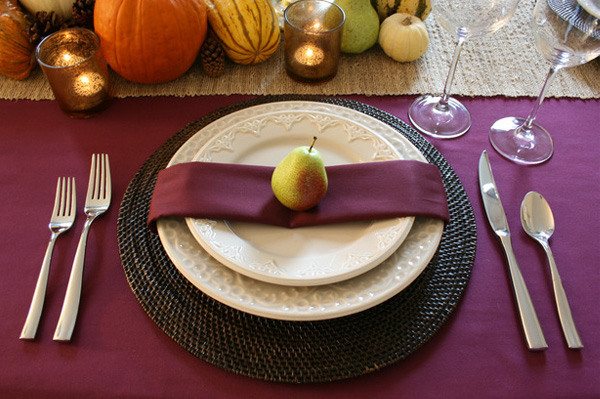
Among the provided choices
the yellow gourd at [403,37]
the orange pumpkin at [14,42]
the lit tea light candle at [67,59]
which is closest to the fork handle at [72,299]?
the lit tea light candle at [67,59]

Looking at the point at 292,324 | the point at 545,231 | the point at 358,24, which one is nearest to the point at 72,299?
the point at 292,324

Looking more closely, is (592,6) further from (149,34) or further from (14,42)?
(14,42)

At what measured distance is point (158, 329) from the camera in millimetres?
633

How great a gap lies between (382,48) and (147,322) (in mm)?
843

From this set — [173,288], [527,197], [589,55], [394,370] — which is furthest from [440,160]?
[173,288]

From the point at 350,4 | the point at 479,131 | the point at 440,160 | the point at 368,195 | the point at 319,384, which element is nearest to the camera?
the point at 319,384

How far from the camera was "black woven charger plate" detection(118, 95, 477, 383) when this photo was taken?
580 mm

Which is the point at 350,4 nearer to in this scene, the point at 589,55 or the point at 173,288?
the point at 589,55

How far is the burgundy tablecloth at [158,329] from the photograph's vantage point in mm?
586

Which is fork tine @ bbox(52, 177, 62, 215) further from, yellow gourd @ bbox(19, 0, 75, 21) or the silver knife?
the silver knife

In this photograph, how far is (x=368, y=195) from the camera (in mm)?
701

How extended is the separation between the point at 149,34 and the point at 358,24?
1.53ft

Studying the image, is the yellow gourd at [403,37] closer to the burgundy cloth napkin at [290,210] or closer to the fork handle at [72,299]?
the burgundy cloth napkin at [290,210]

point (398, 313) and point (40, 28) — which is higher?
point (40, 28)
